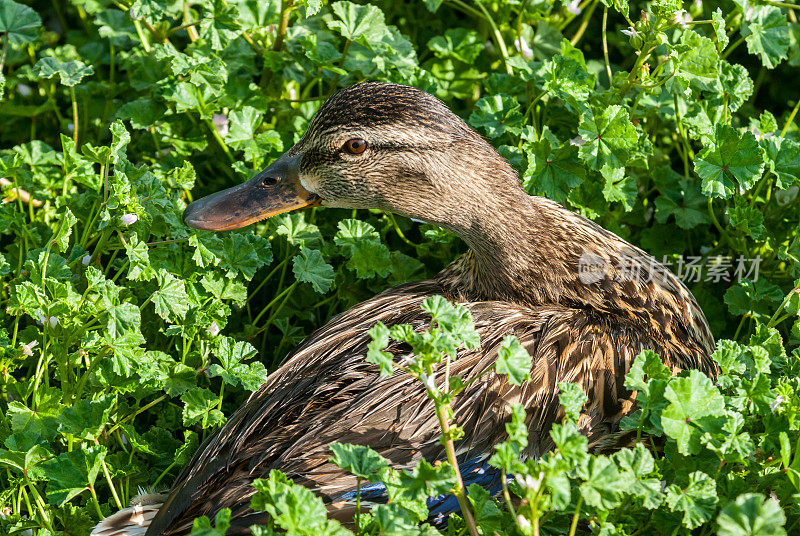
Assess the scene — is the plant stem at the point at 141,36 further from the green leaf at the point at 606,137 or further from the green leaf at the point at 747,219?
the green leaf at the point at 747,219

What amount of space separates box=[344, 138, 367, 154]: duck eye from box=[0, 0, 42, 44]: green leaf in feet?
5.57

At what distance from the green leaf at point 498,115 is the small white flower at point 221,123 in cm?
109

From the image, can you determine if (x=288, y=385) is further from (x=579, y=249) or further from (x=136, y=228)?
(x=579, y=249)

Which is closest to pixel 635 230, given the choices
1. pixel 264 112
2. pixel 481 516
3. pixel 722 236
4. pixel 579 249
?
pixel 722 236

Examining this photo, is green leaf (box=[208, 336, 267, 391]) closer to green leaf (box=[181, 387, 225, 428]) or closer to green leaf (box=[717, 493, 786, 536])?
green leaf (box=[181, 387, 225, 428])

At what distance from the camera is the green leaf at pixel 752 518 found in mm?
1975

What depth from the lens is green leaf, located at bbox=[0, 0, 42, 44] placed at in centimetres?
376

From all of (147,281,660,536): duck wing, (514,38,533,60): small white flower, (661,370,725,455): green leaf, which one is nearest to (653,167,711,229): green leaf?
(514,38,533,60): small white flower

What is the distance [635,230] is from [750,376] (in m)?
1.34

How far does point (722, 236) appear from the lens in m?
3.65

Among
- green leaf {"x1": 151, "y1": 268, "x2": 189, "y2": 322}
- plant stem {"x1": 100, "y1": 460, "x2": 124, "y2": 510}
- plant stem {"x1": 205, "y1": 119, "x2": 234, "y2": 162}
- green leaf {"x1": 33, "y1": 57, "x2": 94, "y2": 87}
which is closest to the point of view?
plant stem {"x1": 100, "y1": 460, "x2": 124, "y2": 510}

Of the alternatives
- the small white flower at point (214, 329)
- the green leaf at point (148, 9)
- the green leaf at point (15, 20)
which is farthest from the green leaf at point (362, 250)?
the green leaf at point (15, 20)

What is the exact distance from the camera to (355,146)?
3008mm

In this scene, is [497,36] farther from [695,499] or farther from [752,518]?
[752,518]
